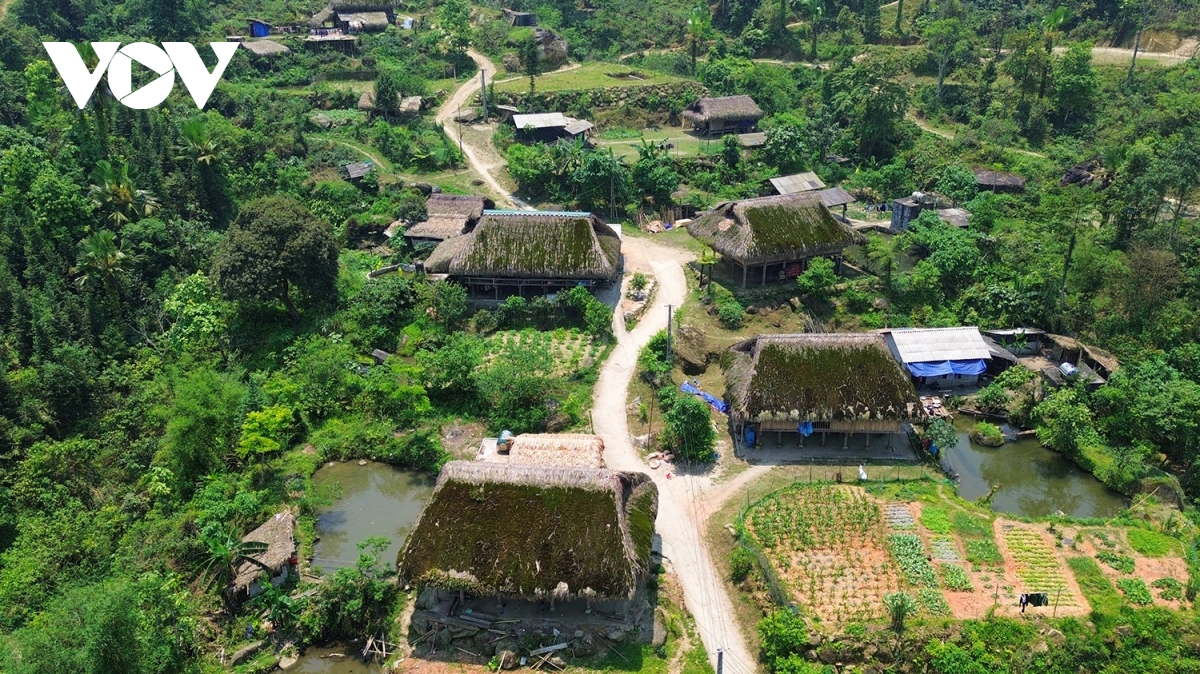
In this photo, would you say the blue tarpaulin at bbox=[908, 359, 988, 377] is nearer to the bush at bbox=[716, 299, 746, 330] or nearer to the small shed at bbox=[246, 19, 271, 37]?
the bush at bbox=[716, 299, 746, 330]

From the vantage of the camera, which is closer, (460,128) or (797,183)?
(797,183)

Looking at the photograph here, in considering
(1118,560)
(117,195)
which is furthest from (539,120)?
(1118,560)

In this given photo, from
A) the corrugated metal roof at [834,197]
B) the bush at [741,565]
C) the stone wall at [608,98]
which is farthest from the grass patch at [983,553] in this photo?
the stone wall at [608,98]

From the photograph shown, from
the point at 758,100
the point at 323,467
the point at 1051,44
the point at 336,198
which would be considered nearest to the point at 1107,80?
the point at 1051,44

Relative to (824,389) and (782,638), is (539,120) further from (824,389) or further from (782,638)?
(782,638)

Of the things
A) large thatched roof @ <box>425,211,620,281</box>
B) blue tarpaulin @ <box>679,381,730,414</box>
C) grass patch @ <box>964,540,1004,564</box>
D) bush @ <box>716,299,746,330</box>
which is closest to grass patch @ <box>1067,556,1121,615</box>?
grass patch @ <box>964,540,1004,564</box>

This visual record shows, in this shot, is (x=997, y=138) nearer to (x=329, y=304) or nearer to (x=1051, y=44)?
(x=1051, y=44)

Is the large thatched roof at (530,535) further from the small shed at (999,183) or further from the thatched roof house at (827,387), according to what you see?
the small shed at (999,183)
